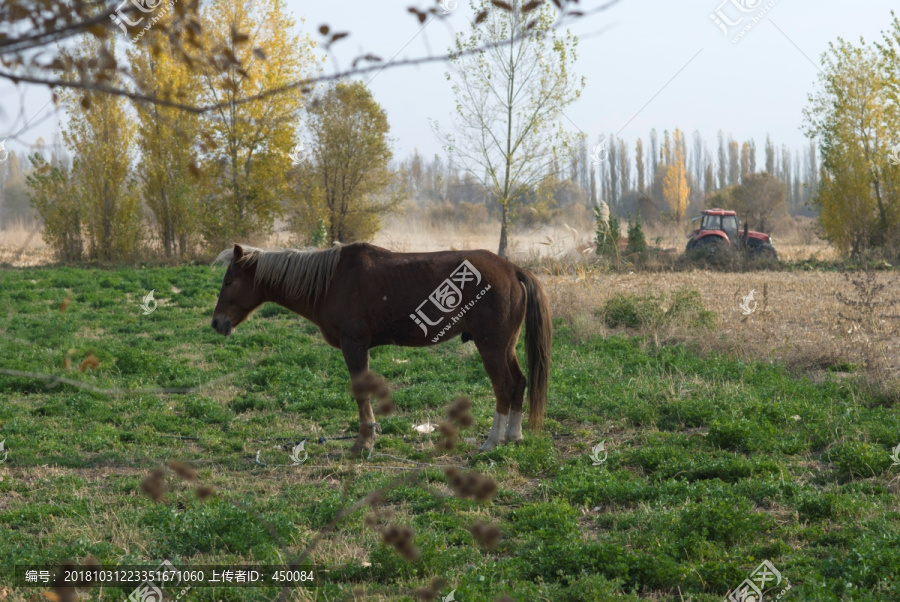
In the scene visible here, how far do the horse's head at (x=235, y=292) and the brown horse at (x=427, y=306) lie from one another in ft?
0.52

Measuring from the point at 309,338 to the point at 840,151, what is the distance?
2285cm

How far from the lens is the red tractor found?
2326 cm

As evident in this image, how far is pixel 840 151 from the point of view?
1036 inches

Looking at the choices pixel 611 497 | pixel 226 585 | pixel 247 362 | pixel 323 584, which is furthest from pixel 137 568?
pixel 247 362

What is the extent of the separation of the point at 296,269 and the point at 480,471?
279 centimetres

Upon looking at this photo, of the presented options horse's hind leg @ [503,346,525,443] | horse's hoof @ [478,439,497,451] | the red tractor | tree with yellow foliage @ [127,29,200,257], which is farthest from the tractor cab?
horse's hoof @ [478,439,497,451]

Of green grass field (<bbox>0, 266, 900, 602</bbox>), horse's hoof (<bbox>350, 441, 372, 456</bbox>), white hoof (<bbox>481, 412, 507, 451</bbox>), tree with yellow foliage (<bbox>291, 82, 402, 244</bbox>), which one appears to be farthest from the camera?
tree with yellow foliage (<bbox>291, 82, 402, 244</bbox>)

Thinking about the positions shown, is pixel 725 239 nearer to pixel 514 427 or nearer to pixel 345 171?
pixel 345 171

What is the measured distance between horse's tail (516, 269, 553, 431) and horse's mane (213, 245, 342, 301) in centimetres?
193

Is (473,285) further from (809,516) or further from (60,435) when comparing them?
(60,435)

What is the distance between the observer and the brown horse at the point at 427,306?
271 inches

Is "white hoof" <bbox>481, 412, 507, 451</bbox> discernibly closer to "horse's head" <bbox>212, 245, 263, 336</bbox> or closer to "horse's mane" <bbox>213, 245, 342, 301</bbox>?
"horse's mane" <bbox>213, 245, 342, 301</bbox>

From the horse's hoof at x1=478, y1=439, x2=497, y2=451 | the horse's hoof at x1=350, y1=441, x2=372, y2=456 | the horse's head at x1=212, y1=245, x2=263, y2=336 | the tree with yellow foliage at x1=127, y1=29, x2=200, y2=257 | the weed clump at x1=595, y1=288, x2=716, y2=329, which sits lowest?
the horse's hoof at x1=478, y1=439, x2=497, y2=451

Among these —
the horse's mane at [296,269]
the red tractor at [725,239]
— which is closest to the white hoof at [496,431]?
the horse's mane at [296,269]
